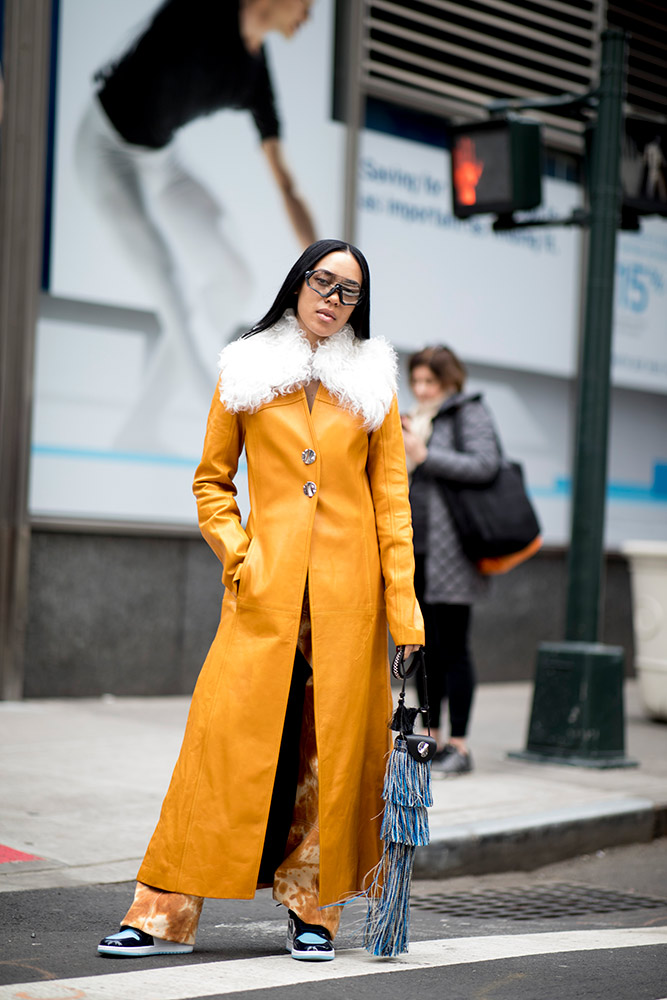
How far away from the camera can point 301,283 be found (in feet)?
13.0

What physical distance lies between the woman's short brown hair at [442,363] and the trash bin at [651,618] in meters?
2.58

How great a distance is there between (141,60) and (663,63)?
203 inches

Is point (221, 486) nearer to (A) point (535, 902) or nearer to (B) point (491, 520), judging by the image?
(A) point (535, 902)

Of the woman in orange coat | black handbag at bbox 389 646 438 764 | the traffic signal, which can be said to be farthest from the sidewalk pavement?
the traffic signal

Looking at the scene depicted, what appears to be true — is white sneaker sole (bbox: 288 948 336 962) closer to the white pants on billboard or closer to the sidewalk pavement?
the sidewalk pavement

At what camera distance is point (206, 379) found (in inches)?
350

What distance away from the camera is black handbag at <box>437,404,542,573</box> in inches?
259

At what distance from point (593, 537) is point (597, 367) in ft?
2.77

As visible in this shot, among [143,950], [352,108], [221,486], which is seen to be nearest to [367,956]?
[143,950]

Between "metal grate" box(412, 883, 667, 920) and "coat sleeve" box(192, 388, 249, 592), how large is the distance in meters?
1.79

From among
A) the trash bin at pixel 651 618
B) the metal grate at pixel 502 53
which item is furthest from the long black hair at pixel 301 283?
the metal grate at pixel 502 53

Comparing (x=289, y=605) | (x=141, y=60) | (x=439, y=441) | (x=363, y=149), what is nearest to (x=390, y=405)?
(x=289, y=605)

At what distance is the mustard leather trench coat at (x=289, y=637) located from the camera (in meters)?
3.74

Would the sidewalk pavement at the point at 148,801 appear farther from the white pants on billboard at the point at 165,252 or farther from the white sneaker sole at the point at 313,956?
the white pants on billboard at the point at 165,252
